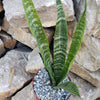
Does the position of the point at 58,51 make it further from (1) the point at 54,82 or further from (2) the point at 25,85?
(2) the point at 25,85

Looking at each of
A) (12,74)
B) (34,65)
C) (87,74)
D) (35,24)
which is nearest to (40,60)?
(34,65)

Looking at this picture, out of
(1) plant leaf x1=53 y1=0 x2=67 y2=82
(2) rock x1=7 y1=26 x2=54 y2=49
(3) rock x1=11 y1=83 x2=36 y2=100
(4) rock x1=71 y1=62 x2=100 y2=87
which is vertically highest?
(1) plant leaf x1=53 y1=0 x2=67 y2=82

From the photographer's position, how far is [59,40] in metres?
0.77

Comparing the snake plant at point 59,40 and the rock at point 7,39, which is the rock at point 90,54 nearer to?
the snake plant at point 59,40

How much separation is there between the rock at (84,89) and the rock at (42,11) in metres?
0.48

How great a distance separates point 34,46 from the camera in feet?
4.32

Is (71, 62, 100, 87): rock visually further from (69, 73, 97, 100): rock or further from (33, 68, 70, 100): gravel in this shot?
(33, 68, 70, 100): gravel

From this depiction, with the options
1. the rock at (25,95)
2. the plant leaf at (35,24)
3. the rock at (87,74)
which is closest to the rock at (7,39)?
the rock at (25,95)

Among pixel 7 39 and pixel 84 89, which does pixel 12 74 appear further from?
pixel 84 89

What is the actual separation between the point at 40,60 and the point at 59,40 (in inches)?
17.7

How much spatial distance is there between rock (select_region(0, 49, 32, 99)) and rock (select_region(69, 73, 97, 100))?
369 millimetres

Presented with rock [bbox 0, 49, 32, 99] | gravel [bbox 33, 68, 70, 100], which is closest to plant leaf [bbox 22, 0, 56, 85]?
gravel [bbox 33, 68, 70, 100]

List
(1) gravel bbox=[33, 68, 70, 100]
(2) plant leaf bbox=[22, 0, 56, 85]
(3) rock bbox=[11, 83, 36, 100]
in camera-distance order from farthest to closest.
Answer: (3) rock bbox=[11, 83, 36, 100] → (1) gravel bbox=[33, 68, 70, 100] → (2) plant leaf bbox=[22, 0, 56, 85]

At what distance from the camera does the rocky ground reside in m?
0.97
